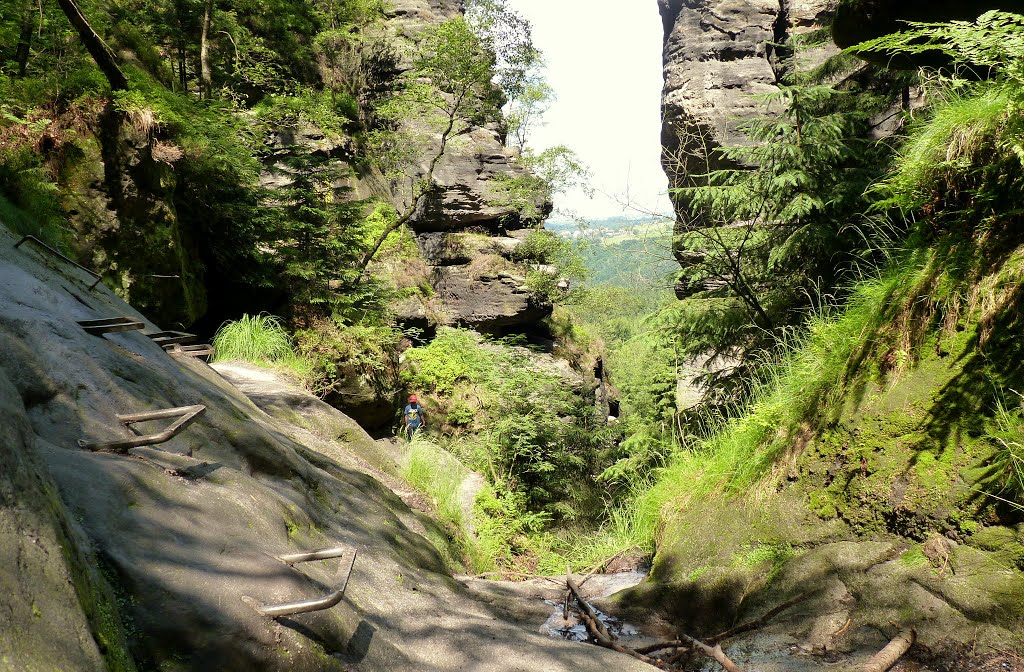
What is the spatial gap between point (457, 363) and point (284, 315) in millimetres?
6325

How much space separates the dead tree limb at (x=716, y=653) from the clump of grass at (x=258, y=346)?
7651 mm

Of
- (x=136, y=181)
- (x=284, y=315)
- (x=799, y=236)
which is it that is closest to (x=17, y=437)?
(x=799, y=236)

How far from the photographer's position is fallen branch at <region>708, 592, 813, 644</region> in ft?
11.0

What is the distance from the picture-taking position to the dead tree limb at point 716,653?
9.00 feet

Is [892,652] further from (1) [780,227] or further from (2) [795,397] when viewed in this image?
(1) [780,227]

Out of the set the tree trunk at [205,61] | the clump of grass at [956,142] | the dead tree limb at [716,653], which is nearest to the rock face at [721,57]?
the tree trunk at [205,61]

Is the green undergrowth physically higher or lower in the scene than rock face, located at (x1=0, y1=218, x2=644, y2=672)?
lower

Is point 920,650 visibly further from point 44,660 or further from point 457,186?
point 457,186

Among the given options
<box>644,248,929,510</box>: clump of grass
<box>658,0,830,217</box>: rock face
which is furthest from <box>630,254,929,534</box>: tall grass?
<box>658,0,830,217</box>: rock face

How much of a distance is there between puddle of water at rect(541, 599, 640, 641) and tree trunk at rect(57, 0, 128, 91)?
7702mm

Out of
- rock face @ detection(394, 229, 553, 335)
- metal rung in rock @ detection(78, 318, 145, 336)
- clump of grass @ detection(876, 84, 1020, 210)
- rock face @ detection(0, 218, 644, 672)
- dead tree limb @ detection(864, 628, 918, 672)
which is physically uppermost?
clump of grass @ detection(876, 84, 1020, 210)

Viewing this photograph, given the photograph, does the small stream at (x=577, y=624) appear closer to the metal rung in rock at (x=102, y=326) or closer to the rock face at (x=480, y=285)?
the metal rung in rock at (x=102, y=326)

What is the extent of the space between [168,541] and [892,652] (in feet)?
10.2

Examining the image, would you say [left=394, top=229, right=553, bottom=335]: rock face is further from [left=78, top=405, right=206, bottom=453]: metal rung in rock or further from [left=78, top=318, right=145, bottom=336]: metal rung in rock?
[left=78, top=405, right=206, bottom=453]: metal rung in rock
